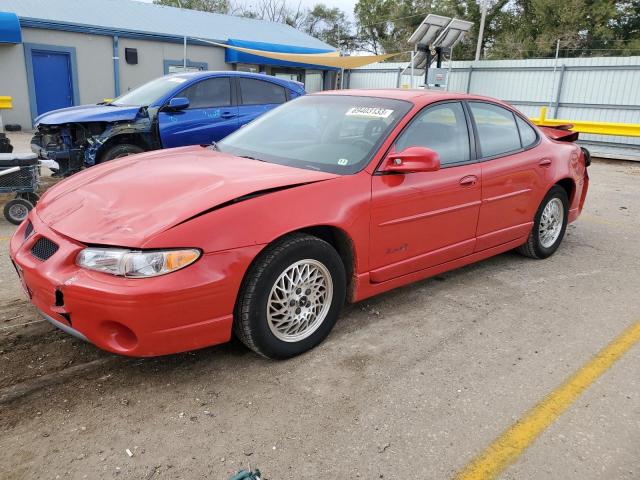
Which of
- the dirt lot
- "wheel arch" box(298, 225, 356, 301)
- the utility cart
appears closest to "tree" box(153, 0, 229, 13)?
the utility cart

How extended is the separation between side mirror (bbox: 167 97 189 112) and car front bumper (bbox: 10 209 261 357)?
4636 mm

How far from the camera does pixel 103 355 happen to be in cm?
312

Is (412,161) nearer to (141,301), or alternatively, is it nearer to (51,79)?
(141,301)

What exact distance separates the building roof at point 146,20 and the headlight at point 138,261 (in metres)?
16.2

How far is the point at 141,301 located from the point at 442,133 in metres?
2.54

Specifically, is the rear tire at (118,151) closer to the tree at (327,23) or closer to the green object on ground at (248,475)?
the green object on ground at (248,475)

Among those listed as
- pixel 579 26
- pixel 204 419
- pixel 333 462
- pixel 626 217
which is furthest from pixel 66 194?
pixel 579 26


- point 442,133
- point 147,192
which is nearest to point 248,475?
point 147,192

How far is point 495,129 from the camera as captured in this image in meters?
4.44

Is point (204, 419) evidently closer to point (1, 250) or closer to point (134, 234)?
point (134, 234)

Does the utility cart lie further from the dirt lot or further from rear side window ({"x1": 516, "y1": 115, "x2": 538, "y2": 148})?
rear side window ({"x1": 516, "y1": 115, "x2": 538, "y2": 148})

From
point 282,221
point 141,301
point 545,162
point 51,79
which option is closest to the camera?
point 141,301

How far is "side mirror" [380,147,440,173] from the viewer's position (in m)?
3.32

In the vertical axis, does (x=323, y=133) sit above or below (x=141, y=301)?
above
